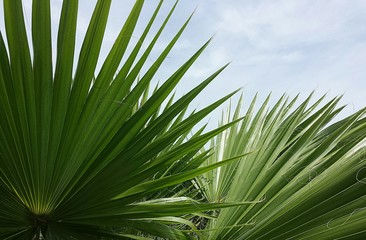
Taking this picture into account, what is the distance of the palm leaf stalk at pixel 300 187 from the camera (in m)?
0.96

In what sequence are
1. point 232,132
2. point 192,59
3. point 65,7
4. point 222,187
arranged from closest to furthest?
point 65,7 → point 192,59 → point 222,187 → point 232,132

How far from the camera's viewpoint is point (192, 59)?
1093 mm

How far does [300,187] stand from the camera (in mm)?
1137

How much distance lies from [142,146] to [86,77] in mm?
229

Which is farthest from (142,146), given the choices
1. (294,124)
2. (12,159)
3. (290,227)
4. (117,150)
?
(294,124)

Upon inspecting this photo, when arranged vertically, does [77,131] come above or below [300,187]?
above

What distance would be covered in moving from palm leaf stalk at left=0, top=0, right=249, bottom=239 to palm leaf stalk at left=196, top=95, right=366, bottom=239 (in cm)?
16

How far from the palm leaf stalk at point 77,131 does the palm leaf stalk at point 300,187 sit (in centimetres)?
16

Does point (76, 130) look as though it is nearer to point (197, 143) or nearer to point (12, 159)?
point (12, 159)

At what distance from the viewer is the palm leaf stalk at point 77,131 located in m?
1.00

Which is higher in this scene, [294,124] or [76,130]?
[294,124]

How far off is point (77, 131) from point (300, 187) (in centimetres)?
62

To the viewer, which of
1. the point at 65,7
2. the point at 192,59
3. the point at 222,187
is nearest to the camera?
the point at 65,7

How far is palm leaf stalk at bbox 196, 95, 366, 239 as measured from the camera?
3.17 feet
